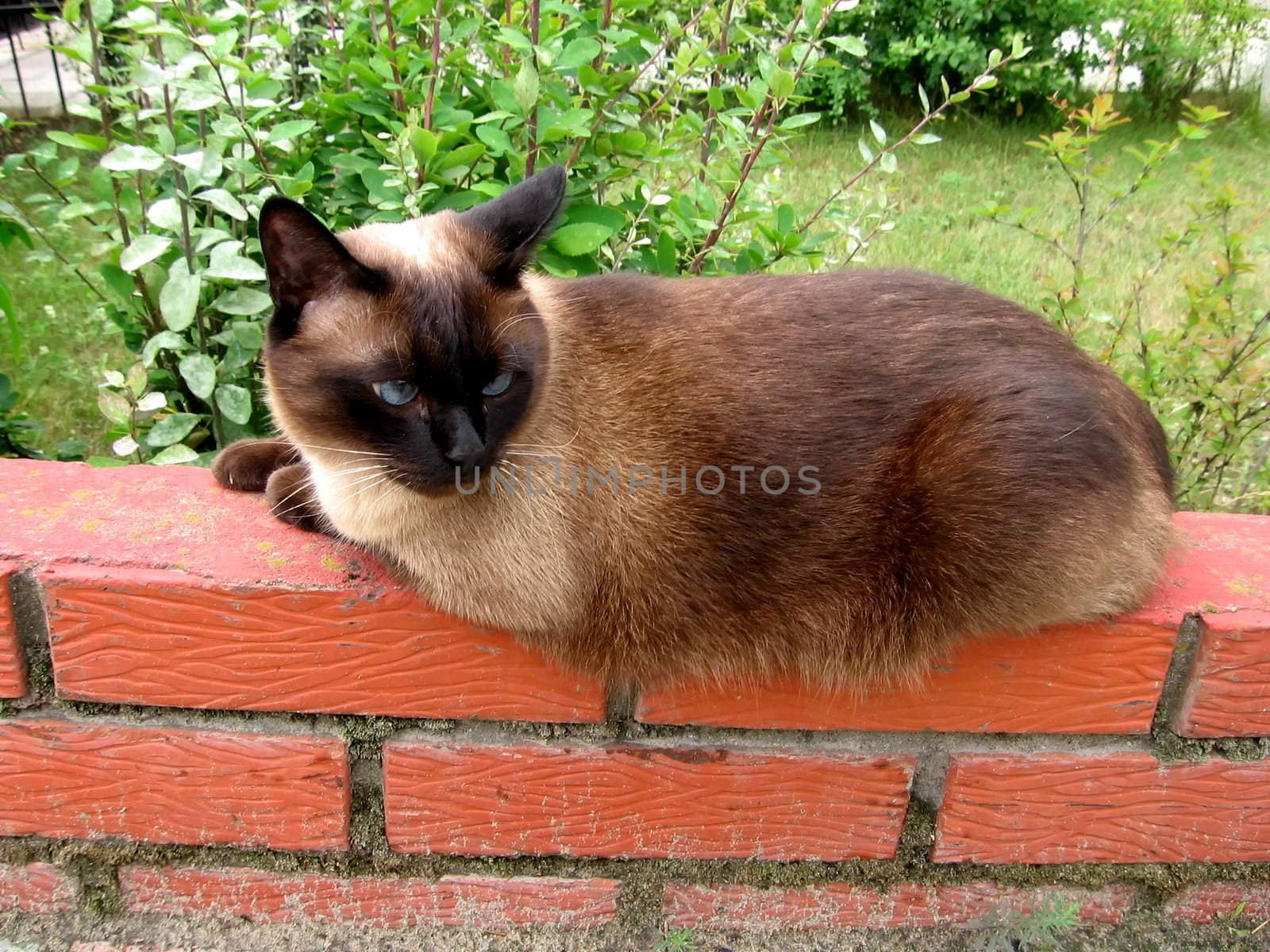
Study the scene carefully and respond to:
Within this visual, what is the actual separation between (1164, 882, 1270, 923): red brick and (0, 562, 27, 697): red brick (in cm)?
207

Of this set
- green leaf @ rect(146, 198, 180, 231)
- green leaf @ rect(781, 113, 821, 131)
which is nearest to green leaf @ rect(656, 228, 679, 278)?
green leaf @ rect(781, 113, 821, 131)

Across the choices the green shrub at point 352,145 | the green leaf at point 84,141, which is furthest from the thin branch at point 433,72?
the green leaf at point 84,141

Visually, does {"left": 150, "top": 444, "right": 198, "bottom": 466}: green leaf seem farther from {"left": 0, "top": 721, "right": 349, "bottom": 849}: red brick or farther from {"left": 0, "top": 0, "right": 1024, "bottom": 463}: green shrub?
{"left": 0, "top": 721, "right": 349, "bottom": 849}: red brick

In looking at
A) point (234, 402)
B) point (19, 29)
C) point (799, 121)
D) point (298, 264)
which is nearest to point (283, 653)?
point (298, 264)

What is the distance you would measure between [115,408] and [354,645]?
0.79 metres

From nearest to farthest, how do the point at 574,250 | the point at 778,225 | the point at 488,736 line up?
the point at 488,736
the point at 574,250
the point at 778,225

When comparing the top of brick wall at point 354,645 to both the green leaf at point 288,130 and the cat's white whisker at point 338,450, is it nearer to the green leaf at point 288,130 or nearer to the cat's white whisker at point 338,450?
the cat's white whisker at point 338,450

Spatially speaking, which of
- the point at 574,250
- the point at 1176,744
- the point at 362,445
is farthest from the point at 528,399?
the point at 1176,744

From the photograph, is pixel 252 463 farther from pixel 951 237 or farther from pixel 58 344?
pixel 951 237

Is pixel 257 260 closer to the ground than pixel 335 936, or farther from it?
farther from it

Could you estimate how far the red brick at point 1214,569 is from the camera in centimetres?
171

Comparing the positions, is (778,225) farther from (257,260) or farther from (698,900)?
(698,900)

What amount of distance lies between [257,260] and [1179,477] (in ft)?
7.95

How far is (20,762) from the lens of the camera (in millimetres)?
1653
